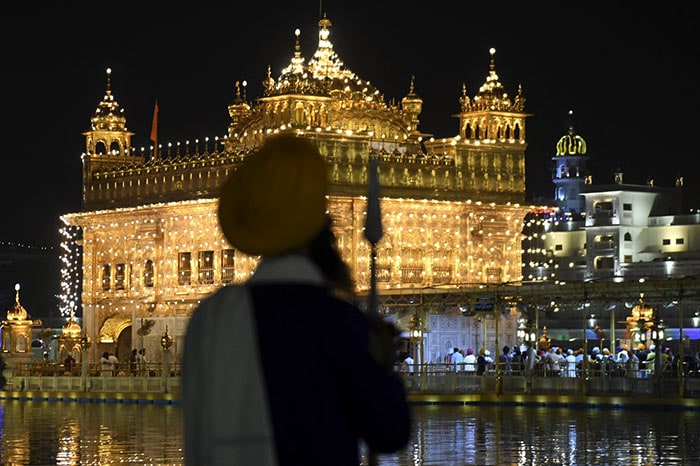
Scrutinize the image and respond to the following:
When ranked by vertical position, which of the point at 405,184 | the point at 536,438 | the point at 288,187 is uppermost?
the point at 405,184

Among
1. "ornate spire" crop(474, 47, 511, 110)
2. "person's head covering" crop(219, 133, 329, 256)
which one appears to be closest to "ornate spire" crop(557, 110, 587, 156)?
"ornate spire" crop(474, 47, 511, 110)

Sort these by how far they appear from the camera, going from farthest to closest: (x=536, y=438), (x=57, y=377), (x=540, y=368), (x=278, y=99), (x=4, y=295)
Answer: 1. (x=4, y=295)
2. (x=278, y=99)
3. (x=57, y=377)
4. (x=540, y=368)
5. (x=536, y=438)

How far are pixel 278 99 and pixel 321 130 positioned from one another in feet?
5.15

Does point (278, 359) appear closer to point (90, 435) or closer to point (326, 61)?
point (90, 435)

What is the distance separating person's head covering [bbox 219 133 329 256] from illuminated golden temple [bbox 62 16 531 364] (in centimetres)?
4146

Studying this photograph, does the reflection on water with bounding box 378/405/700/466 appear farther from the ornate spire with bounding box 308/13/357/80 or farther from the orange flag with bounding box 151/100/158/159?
the orange flag with bounding box 151/100/158/159

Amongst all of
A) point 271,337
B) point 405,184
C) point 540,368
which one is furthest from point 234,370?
point 405,184

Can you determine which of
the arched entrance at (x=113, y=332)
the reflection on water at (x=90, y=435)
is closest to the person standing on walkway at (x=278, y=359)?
the reflection on water at (x=90, y=435)

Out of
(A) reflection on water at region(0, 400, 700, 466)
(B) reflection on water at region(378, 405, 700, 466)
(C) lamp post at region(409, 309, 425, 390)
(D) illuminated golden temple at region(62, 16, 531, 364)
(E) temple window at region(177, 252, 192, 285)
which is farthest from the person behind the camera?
(E) temple window at region(177, 252, 192, 285)

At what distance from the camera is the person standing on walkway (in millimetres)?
4523

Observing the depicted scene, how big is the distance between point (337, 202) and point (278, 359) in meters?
43.5

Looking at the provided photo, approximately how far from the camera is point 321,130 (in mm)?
47781

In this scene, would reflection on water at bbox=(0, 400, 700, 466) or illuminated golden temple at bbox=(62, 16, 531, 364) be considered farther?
illuminated golden temple at bbox=(62, 16, 531, 364)

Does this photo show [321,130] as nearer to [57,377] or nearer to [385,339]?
[57,377]
